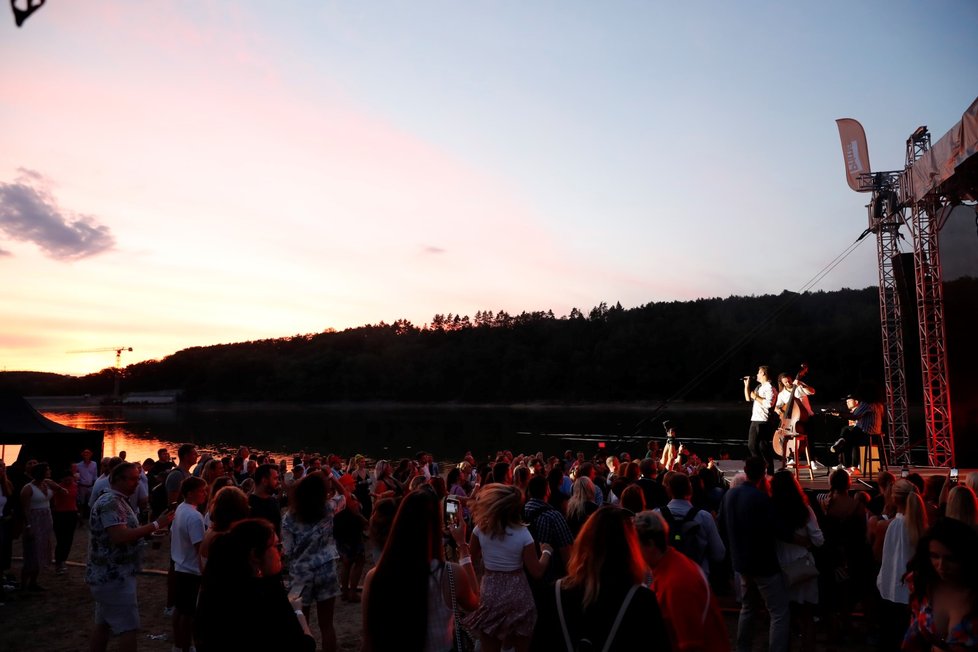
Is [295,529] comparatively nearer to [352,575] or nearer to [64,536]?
[352,575]

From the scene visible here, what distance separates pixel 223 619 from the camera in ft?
8.79

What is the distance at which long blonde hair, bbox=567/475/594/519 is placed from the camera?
5152 mm

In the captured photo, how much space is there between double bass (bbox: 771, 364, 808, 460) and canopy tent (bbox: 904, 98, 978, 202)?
174 inches

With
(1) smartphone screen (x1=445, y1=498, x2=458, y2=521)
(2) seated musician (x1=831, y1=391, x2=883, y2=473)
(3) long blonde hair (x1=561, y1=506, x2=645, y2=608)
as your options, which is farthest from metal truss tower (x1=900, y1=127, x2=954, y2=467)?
(3) long blonde hair (x1=561, y1=506, x2=645, y2=608)

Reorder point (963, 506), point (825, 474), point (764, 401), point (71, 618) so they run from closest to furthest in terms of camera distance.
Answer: point (963, 506) → point (71, 618) → point (764, 401) → point (825, 474)

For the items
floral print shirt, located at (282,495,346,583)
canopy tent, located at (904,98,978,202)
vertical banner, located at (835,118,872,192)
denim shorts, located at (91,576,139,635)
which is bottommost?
denim shorts, located at (91,576,139,635)

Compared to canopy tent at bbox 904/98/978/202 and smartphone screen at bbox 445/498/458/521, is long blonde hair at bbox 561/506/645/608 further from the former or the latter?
canopy tent at bbox 904/98/978/202

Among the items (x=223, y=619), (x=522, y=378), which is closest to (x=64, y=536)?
(x=223, y=619)

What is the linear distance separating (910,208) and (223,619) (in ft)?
51.2

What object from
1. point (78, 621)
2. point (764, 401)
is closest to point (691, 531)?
point (78, 621)

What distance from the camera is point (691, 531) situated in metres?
4.98

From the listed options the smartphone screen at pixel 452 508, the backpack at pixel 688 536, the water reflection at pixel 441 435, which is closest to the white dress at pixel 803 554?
the backpack at pixel 688 536

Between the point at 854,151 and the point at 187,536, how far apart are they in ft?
52.3

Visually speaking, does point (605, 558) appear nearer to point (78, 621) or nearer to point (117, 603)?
point (117, 603)
